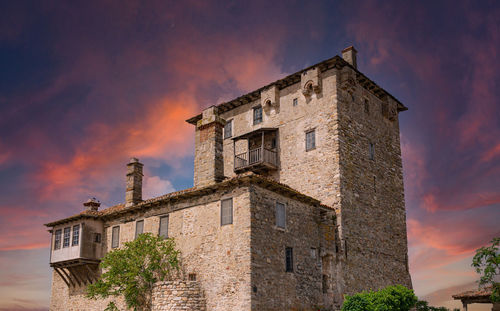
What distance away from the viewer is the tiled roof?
Result: 23.9 meters

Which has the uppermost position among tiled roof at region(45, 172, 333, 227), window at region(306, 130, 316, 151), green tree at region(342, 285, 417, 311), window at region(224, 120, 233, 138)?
window at region(224, 120, 233, 138)

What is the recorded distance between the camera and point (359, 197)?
30406mm

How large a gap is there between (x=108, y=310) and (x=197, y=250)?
764 cm

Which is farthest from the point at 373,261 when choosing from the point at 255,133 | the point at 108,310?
the point at 108,310

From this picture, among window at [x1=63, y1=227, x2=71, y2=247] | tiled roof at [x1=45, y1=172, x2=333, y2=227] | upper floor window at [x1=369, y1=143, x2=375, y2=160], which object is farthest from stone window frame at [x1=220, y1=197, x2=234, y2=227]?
window at [x1=63, y1=227, x2=71, y2=247]

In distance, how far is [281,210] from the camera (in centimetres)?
2517

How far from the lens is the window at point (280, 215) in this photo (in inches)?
976

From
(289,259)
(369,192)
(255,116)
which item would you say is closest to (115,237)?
(289,259)

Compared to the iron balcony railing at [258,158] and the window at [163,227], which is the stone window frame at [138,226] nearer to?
the window at [163,227]

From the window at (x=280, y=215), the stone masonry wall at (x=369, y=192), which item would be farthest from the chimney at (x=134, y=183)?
the stone masonry wall at (x=369, y=192)

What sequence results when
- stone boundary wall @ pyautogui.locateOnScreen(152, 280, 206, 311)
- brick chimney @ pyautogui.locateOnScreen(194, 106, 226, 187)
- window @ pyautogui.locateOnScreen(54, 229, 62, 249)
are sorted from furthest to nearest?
1. window @ pyautogui.locateOnScreen(54, 229, 62, 249)
2. brick chimney @ pyautogui.locateOnScreen(194, 106, 226, 187)
3. stone boundary wall @ pyautogui.locateOnScreen(152, 280, 206, 311)

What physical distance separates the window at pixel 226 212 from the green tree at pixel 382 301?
676 cm

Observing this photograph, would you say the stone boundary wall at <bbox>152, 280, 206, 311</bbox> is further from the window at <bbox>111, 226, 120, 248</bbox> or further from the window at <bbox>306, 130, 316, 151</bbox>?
the window at <bbox>306, 130, 316, 151</bbox>

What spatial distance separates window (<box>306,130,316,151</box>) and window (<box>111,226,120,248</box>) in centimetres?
1268
